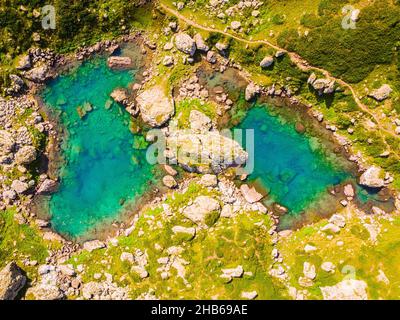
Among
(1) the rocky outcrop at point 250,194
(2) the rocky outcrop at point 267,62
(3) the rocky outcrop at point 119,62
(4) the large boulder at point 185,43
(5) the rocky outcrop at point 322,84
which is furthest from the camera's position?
(1) the rocky outcrop at point 250,194

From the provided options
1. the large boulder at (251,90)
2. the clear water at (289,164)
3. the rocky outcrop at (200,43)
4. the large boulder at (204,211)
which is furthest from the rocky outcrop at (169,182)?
the rocky outcrop at (200,43)

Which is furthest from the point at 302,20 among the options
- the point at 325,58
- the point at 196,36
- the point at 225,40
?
the point at 196,36

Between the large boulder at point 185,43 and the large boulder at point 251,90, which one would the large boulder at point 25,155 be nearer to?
the large boulder at point 185,43

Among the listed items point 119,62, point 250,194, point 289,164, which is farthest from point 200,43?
point 250,194

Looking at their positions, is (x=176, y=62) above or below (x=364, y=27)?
below

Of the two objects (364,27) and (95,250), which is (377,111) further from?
(95,250)

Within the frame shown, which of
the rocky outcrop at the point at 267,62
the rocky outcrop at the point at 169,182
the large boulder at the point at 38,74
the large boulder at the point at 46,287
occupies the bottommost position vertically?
the large boulder at the point at 46,287

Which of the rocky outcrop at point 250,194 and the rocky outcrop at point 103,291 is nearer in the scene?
the rocky outcrop at point 103,291

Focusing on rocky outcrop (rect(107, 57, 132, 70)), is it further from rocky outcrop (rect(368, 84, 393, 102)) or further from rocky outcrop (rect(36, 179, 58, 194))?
rocky outcrop (rect(368, 84, 393, 102))
